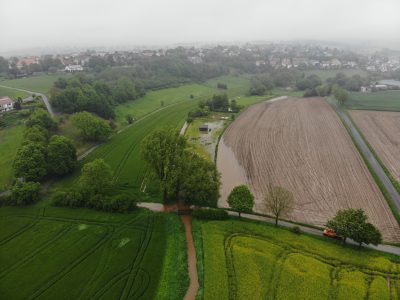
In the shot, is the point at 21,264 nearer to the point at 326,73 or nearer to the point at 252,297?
the point at 252,297

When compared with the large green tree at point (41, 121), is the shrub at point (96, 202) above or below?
below

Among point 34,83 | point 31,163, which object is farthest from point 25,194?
point 34,83

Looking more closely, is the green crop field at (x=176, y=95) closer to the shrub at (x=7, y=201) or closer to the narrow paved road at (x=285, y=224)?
the shrub at (x=7, y=201)

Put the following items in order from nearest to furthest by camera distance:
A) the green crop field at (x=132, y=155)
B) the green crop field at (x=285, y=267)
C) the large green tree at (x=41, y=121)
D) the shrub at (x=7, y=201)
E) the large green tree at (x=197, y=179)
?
1. the green crop field at (x=285, y=267)
2. the large green tree at (x=197, y=179)
3. the shrub at (x=7, y=201)
4. the green crop field at (x=132, y=155)
5. the large green tree at (x=41, y=121)

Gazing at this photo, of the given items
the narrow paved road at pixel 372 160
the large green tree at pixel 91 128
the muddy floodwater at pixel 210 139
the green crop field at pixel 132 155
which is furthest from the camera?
the large green tree at pixel 91 128

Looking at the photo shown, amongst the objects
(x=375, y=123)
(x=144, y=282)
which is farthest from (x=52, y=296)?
(x=375, y=123)

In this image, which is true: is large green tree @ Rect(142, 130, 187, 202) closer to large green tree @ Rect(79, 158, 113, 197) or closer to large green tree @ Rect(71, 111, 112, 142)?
large green tree @ Rect(79, 158, 113, 197)

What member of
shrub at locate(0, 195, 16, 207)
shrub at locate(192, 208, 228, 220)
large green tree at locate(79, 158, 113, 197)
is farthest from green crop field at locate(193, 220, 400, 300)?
shrub at locate(0, 195, 16, 207)

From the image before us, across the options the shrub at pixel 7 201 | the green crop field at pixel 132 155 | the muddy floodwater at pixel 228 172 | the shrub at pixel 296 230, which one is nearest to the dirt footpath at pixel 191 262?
the muddy floodwater at pixel 228 172
